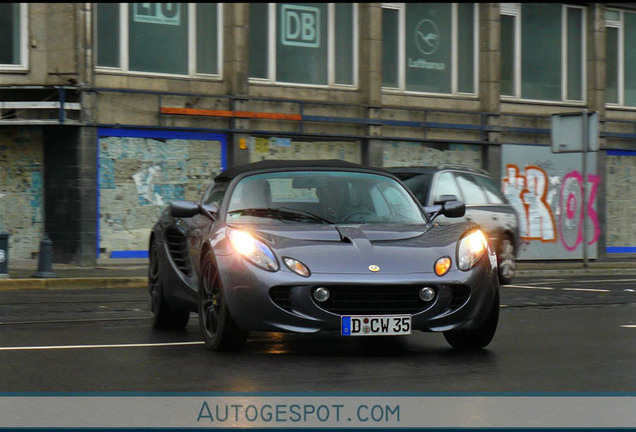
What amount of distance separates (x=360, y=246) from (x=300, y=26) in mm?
18418

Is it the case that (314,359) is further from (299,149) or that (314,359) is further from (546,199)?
(546,199)

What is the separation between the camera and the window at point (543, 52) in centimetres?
2958

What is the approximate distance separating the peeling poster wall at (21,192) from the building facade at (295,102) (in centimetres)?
3

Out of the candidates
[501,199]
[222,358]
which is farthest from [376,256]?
[501,199]

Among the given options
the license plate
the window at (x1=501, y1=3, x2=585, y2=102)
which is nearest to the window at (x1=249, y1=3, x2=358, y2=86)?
the window at (x1=501, y1=3, x2=585, y2=102)

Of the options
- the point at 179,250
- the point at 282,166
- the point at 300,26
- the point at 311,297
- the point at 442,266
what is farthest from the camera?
the point at 300,26

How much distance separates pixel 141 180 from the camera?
76.3 feet

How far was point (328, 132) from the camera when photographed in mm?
26016

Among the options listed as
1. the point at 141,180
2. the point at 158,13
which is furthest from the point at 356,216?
the point at 158,13

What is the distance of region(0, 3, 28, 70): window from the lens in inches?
878

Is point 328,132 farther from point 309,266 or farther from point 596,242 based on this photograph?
point 309,266

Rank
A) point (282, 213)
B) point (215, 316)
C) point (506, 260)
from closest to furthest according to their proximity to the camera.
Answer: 1. point (215, 316)
2. point (282, 213)
3. point (506, 260)

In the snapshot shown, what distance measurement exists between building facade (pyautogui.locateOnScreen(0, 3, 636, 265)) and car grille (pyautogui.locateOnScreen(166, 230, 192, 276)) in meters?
12.5

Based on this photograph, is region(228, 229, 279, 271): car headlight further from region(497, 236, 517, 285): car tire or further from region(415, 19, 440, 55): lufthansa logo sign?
region(415, 19, 440, 55): lufthansa logo sign
